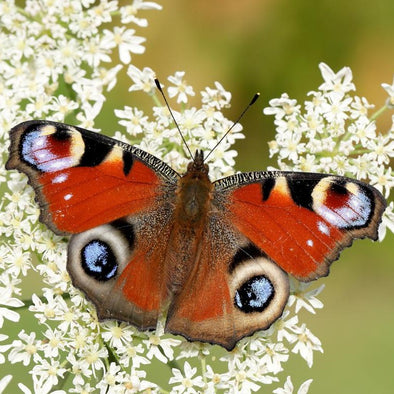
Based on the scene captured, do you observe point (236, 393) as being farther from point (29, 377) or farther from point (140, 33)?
point (140, 33)

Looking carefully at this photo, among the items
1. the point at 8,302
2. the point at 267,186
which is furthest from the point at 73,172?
the point at 267,186

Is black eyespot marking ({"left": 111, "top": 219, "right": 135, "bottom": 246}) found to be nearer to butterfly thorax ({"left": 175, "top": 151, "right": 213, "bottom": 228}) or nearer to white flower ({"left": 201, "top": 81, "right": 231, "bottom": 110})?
butterfly thorax ({"left": 175, "top": 151, "right": 213, "bottom": 228})

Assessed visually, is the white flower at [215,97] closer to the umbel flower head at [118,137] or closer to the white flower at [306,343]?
the umbel flower head at [118,137]

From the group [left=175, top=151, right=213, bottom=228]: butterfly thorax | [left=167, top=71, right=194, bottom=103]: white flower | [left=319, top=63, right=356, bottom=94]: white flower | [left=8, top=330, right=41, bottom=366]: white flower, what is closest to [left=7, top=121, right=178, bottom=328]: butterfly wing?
[left=175, top=151, right=213, bottom=228]: butterfly thorax

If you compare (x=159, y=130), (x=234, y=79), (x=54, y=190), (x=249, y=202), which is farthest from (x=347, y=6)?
(x=54, y=190)

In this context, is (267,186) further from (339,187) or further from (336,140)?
(336,140)
